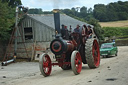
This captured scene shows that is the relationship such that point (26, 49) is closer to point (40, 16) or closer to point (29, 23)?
point (29, 23)

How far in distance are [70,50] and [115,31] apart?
52.9m

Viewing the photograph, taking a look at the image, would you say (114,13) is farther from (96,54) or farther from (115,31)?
(96,54)

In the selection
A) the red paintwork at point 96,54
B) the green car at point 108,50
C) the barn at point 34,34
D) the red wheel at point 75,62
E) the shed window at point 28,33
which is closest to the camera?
the red wheel at point 75,62

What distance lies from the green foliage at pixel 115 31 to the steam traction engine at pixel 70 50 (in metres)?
49.3

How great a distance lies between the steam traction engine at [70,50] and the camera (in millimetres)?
10688

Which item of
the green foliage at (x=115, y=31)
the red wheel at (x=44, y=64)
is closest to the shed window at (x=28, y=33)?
the red wheel at (x=44, y=64)

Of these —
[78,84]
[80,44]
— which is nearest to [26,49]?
[80,44]

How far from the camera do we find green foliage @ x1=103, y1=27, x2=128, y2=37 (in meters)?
61.8

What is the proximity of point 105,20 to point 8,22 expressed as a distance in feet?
204

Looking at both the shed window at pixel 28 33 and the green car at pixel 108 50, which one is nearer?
the green car at pixel 108 50

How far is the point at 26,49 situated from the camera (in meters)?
24.7

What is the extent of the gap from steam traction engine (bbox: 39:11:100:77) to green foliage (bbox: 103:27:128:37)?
162 feet

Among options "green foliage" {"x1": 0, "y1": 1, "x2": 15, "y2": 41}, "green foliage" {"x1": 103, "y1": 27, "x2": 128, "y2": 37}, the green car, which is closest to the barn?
"green foliage" {"x1": 0, "y1": 1, "x2": 15, "y2": 41}

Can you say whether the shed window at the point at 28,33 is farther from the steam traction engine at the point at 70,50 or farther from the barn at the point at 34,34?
the steam traction engine at the point at 70,50
